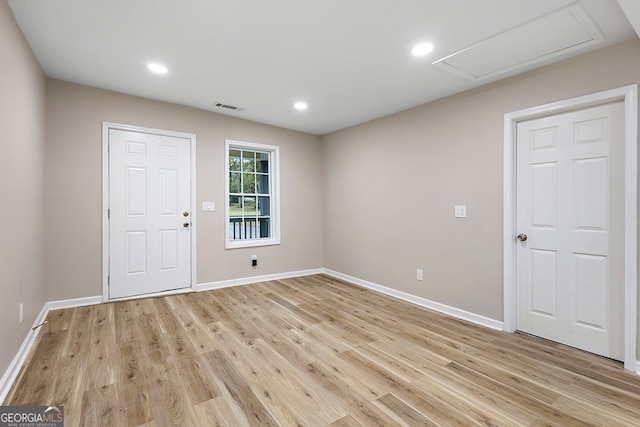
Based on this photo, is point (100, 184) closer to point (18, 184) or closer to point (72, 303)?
point (18, 184)

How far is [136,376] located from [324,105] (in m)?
3.42

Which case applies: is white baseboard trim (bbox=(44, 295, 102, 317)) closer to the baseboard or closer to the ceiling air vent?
the baseboard

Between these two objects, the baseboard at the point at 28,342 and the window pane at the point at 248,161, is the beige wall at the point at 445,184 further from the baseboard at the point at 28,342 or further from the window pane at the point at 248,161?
the baseboard at the point at 28,342

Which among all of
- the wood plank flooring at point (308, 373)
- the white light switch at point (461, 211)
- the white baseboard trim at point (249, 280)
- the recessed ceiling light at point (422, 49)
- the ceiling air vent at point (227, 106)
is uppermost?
the ceiling air vent at point (227, 106)

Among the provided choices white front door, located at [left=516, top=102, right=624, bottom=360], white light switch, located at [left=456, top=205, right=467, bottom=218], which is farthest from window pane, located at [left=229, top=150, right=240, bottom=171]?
white front door, located at [left=516, top=102, right=624, bottom=360]

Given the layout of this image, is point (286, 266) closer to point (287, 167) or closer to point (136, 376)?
point (287, 167)

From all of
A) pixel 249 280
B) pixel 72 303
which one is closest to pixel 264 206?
pixel 249 280

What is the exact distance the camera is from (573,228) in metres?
2.54

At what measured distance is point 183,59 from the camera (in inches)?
106

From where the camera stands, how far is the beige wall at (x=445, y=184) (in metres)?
2.62

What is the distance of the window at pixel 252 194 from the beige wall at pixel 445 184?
1.24 m

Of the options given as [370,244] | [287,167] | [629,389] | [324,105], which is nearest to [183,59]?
[324,105]

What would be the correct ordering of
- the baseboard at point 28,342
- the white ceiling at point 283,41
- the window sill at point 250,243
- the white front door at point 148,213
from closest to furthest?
the baseboard at point 28,342, the white ceiling at point 283,41, the white front door at point 148,213, the window sill at point 250,243

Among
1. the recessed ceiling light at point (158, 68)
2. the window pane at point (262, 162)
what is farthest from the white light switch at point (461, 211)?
the recessed ceiling light at point (158, 68)
